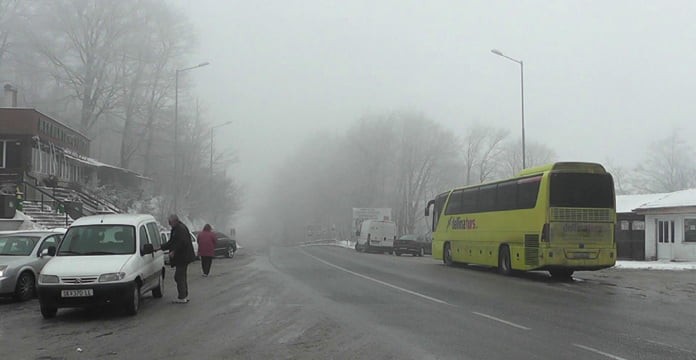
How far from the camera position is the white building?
3133cm

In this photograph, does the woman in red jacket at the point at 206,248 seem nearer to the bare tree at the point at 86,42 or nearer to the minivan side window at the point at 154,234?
the minivan side window at the point at 154,234

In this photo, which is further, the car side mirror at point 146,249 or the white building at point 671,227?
the white building at point 671,227

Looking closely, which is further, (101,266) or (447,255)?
(447,255)

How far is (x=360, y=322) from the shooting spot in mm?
9984

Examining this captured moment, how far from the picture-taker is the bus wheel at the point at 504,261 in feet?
67.1

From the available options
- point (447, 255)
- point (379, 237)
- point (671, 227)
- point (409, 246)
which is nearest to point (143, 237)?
point (447, 255)

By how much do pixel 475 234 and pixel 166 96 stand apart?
39439 mm

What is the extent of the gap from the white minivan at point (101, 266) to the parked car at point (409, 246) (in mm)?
31151

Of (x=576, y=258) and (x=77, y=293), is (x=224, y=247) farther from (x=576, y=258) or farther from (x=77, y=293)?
(x=77, y=293)

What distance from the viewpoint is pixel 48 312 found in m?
10.5

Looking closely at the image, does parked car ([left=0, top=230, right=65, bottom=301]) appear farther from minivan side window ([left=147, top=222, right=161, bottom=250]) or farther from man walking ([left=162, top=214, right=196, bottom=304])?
man walking ([left=162, top=214, right=196, bottom=304])

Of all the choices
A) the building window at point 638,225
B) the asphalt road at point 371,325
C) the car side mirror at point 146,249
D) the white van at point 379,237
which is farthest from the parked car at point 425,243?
the car side mirror at point 146,249

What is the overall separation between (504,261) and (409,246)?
72.0 ft

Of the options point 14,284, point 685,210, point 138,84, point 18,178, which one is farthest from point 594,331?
point 138,84
